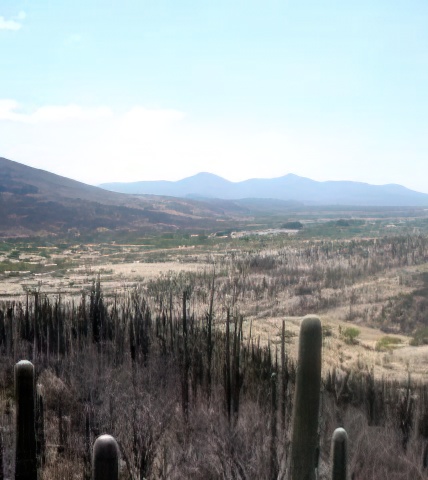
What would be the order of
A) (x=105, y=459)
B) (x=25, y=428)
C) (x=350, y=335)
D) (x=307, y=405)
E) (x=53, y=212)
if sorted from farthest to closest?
(x=53, y=212)
(x=350, y=335)
(x=307, y=405)
(x=25, y=428)
(x=105, y=459)

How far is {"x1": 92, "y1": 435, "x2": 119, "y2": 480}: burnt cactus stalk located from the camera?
364cm

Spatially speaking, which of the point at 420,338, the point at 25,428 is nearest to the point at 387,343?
the point at 420,338

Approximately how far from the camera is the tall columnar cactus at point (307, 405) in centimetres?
477

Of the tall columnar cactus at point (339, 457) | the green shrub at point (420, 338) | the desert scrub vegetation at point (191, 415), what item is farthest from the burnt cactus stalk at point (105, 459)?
the green shrub at point (420, 338)

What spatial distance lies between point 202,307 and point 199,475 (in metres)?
17.3

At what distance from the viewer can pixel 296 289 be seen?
2933 cm

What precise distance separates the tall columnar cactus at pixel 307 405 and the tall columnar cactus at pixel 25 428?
216cm

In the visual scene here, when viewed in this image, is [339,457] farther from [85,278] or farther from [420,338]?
[85,278]

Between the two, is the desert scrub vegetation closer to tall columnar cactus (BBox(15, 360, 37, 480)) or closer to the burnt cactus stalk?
the burnt cactus stalk

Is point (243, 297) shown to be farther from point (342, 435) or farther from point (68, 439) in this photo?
point (342, 435)

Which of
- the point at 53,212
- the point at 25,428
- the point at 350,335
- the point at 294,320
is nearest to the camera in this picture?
the point at 25,428

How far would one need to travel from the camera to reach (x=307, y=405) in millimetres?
4836

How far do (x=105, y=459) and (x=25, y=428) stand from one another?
1316mm

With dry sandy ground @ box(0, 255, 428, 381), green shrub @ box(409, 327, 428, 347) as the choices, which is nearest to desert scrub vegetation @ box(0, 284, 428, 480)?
dry sandy ground @ box(0, 255, 428, 381)
